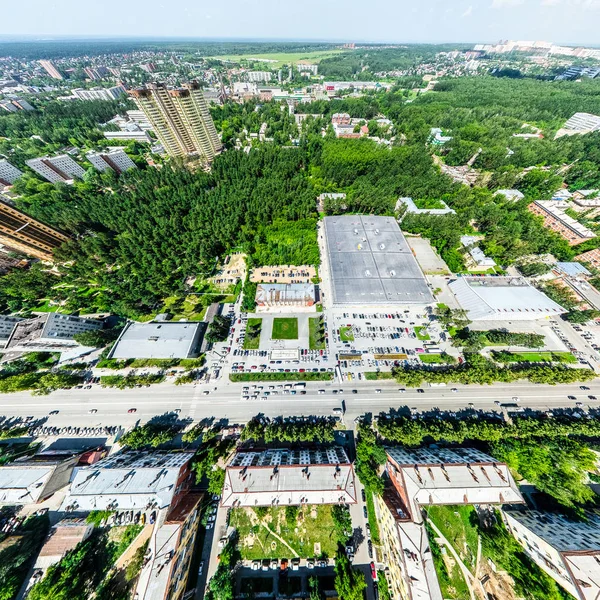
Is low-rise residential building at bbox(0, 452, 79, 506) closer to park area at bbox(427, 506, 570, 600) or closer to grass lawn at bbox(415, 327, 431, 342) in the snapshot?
park area at bbox(427, 506, 570, 600)

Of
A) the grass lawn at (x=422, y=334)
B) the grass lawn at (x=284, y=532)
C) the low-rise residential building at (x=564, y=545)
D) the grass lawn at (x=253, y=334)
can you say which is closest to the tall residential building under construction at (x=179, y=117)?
the grass lawn at (x=253, y=334)

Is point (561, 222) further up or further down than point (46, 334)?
further up

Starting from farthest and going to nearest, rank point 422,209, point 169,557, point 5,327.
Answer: point 422,209 → point 5,327 → point 169,557

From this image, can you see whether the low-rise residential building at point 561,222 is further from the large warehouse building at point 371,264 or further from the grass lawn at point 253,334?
the grass lawn at point 253,334

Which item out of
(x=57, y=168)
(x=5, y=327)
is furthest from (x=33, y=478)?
(x=57, y=168)

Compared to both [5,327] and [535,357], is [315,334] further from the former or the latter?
[5,327]

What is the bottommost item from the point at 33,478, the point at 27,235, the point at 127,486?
the point at 127,486
